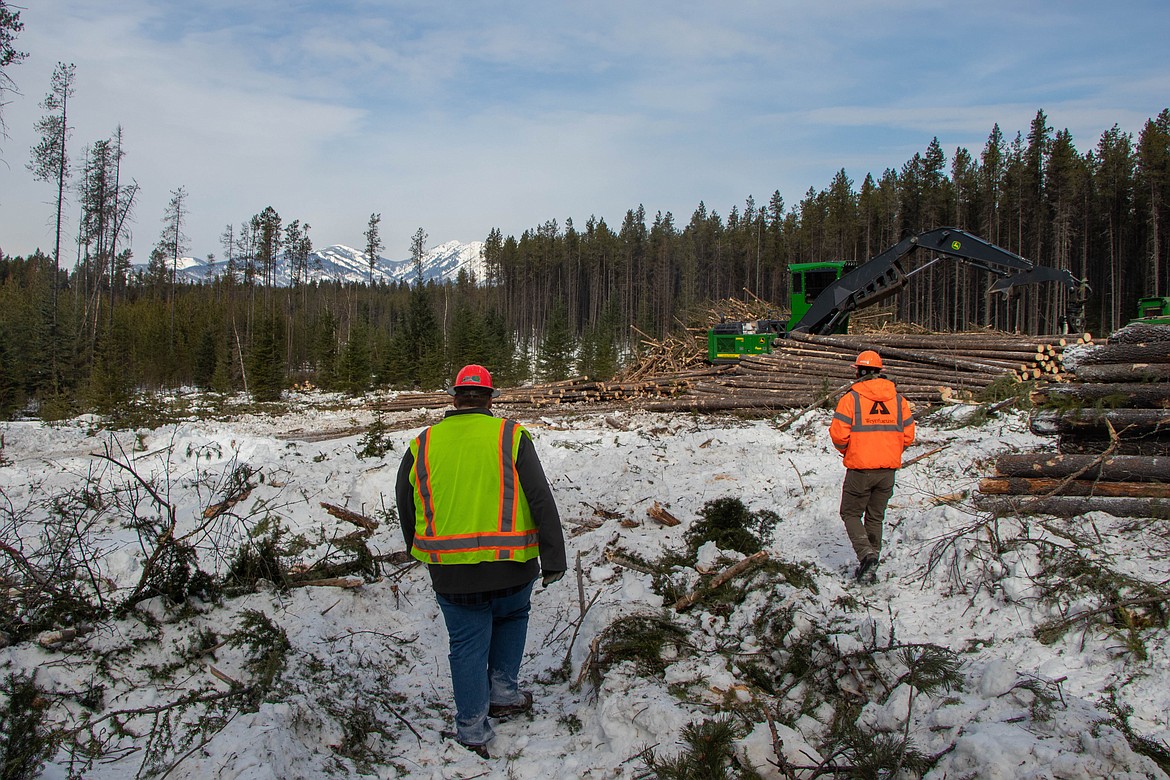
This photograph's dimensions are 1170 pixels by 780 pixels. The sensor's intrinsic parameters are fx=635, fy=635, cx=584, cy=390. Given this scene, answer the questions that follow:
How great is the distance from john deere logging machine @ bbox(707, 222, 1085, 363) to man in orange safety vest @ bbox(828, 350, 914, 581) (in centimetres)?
1008

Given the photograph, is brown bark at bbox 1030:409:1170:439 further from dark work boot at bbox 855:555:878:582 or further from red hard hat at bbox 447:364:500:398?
red hard hat at bbox 447:364:500:398

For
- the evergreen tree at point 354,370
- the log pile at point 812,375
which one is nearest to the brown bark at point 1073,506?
the log pile at point 812,375

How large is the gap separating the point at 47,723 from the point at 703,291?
2832 inches

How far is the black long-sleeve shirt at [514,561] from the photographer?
3689 millimetres

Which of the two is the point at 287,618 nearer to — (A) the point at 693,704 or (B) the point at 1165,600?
(A) the point at 693,704

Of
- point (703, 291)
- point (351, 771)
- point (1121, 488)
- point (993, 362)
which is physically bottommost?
point (351, 771)

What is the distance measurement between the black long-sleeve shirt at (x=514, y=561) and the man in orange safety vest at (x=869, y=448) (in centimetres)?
291

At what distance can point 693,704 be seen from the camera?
386 cm

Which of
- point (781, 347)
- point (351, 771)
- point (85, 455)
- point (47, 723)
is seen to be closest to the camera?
point (47, 723)

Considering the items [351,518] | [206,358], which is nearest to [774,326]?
[351,518]

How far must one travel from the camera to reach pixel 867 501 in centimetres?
556

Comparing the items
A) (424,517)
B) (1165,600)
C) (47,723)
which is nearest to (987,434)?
(1165,600)

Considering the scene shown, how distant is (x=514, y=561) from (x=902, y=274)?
48.8ft

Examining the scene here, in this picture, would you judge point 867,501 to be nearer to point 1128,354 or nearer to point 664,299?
point 1128,354
